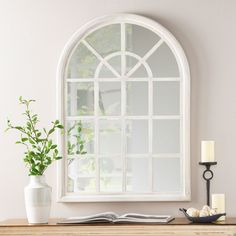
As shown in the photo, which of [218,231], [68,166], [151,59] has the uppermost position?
[151,59]

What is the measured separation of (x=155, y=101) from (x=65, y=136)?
61 centimetres

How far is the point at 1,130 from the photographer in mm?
4559

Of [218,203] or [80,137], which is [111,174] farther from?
[218,203]

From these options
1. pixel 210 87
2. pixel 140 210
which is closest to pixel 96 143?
pixel 140 210

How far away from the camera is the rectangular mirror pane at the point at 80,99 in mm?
4516

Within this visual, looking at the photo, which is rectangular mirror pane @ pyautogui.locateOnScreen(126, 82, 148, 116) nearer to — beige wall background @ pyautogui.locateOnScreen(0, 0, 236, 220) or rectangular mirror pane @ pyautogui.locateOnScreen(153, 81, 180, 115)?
rectangular mirror pane @ pyautogui.locateOnScreen(153, 81, 180, 115)

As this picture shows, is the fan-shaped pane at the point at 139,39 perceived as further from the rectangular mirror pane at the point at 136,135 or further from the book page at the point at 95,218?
the book page at the point at 95,218

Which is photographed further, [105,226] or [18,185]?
[18,185]

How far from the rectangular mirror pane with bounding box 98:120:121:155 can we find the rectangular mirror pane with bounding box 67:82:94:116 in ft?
0.39

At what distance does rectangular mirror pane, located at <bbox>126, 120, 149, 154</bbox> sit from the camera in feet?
14.8

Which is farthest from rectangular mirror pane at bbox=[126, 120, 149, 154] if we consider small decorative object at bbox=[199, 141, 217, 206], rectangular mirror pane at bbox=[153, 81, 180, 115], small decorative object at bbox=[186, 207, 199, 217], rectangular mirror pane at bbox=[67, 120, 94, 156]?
small decorative object at bbox=[186, 207, 199, 217]

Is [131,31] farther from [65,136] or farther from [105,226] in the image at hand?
[105,226]

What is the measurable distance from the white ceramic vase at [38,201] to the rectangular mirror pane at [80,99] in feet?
1.77

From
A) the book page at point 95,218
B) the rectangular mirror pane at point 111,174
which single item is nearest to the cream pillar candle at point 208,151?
the rectangular mirror pane at point 111,174
